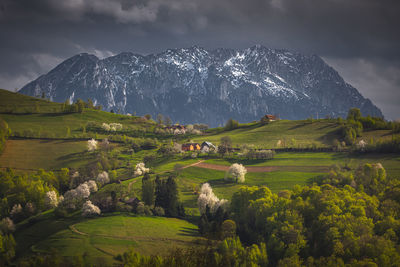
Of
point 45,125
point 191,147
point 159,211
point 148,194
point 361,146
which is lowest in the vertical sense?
point 159,211

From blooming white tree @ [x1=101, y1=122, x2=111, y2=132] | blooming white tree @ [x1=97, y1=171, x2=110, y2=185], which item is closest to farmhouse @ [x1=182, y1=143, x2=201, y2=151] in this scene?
blooming white tree @ [x1=97, y1=171, x2=110, y2=185]

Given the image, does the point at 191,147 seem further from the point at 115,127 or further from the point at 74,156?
the point at 115,127

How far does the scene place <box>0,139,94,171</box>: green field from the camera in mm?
124750

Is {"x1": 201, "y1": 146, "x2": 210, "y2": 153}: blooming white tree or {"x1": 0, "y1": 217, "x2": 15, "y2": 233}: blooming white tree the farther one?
{"x1": 201, "y1": 146, "x2": 210, "y2": 153}: blooming white tree

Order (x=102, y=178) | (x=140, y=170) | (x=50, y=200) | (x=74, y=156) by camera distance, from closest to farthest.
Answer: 1. (x=50, y=200)
2. (x=102, y=178)
3. (x=140, y=170)
4. (x=74, y=156)

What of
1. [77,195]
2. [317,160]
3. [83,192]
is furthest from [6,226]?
[317,160]

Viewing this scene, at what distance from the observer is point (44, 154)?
449 feet

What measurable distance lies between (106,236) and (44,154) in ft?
290

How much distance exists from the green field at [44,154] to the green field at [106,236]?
52842mm

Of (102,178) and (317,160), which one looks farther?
(317,160)

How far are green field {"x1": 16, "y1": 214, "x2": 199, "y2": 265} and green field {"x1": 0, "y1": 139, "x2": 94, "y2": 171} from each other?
52842 mm

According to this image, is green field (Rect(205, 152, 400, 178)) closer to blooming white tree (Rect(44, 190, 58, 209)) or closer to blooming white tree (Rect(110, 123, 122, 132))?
blooming white tree (Rect(44, 190, 58, 209))

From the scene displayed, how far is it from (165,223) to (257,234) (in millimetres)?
22160

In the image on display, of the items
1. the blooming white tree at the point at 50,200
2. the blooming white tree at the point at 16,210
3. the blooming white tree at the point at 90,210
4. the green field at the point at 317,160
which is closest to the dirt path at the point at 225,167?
the green field at the point at 317,160
